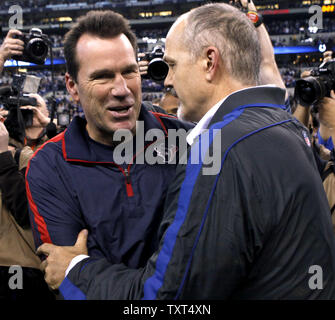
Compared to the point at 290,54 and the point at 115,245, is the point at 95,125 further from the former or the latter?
the point at 290,54

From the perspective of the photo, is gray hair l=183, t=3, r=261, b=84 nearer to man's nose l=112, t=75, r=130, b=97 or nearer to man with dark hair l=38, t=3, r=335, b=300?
man with dark hair l=38, t=3, r=335, b=300

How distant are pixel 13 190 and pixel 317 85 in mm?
1577

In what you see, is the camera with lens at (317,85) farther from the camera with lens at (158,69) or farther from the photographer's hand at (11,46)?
the photographer's hand at (11,46)

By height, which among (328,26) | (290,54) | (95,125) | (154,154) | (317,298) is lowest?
(317,298)

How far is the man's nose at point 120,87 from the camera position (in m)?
1.28

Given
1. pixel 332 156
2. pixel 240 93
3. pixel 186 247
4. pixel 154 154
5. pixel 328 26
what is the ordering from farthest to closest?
pixel 328 26 → pixel 332 156 → pixel 154 154 → pixel 240 93 → pixel 186 247

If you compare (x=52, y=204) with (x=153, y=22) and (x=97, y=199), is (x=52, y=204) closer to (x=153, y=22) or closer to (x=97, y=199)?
(x=97, y=199)

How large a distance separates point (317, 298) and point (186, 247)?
0.39 metres

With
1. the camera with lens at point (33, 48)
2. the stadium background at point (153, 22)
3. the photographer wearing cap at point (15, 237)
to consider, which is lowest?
the photographer wearing cap at point (15, 237)

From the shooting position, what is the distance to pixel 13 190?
5.13 ft

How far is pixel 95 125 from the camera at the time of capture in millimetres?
1330

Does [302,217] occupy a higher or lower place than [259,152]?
lower

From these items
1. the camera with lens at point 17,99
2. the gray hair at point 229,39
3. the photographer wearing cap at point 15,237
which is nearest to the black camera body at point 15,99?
the camera with lens at point 17,99
